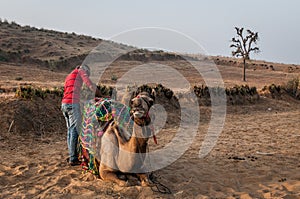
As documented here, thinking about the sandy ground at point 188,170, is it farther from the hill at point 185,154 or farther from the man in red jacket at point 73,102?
the man in red jacket at point 73,102

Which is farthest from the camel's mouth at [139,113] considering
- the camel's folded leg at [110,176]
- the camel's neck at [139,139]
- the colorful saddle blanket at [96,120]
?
the camel's folded leg at [110,176]

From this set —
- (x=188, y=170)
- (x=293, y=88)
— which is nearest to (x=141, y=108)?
(x=188, y=170)

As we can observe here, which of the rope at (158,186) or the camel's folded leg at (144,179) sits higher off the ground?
the camel's folded leg at (144,179)

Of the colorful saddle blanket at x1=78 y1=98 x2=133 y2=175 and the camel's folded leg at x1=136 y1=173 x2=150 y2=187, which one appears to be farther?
the colorful saddle blanket at x1=78 y1=98 x2=133 y2=175

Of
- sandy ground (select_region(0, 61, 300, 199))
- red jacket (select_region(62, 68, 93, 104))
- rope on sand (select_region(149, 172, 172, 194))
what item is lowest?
sandy ground (select_region(0, 61, 300, 199))

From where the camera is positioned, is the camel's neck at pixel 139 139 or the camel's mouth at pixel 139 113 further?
the camel's neck at pixel 139 139

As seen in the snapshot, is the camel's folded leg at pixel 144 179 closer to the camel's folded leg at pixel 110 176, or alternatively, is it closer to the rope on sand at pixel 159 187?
the rope on sand at pixel 159 187

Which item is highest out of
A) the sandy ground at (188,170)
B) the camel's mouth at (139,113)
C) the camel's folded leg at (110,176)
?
Answer: the camel's mouth at (139,113)

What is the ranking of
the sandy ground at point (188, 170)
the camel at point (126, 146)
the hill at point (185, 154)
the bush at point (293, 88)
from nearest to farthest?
1. the camel at point (126, 146)
2. the sandy ground at point (188, 170)
3. the hill at point (185, 154)
4. the bush at point (293, 88)

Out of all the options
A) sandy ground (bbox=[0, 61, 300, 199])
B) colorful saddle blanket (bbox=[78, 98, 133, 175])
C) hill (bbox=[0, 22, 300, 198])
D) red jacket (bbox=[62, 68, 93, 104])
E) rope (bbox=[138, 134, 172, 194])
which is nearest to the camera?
rope (bbox=[138, 134, 172, 194])

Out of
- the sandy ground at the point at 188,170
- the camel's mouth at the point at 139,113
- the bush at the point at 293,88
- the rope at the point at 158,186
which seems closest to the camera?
the camel's mouth at the point at 139,113

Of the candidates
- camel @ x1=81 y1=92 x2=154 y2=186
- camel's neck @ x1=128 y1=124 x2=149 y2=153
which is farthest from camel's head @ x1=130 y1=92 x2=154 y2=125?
camel's neck @ x1=128 y1=124 x2=149 y2=153

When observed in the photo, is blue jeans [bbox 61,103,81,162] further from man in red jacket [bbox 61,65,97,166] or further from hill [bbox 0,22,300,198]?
hill [bbox 0,22,300,198]

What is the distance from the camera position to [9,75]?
80.6ft
